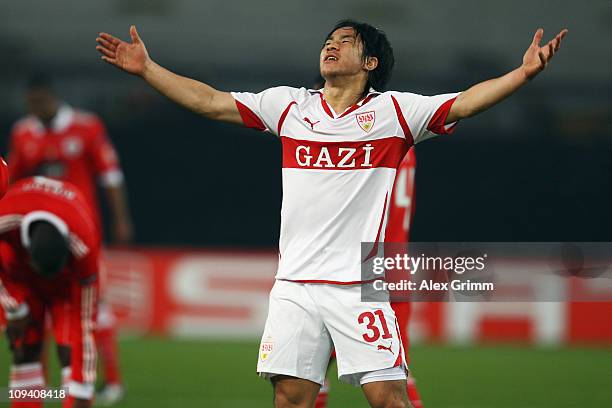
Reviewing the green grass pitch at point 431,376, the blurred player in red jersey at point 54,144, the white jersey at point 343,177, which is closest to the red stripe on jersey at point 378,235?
the white jersey at point 343,177

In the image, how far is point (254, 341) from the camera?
46.3 feet

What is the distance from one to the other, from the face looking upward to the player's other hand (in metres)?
0.82

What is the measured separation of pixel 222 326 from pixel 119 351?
1.93 meters

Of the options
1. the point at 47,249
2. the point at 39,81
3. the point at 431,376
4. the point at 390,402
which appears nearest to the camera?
the point at 390,402

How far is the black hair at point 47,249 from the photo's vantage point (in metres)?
5.81

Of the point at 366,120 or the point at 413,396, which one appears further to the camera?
the point at 413,396

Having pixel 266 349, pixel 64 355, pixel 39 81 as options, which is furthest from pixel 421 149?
pixel 266 349

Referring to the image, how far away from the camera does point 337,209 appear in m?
4.89

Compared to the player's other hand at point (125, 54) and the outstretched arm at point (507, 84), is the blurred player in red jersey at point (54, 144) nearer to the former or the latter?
the player's other hand at point (125, 54)

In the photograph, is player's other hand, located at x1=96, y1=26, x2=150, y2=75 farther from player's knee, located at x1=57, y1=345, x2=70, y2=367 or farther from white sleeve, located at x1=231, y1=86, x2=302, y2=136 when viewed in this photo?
player's knee, located at x1=57, y1=345, x2=70, y2=367

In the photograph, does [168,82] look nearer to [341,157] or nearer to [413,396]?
[341,157]

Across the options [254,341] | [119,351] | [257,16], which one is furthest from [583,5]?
[119,351]

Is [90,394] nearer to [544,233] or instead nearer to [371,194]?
[371,194]

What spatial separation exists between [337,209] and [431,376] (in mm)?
6075
